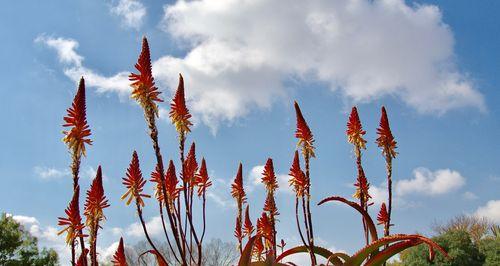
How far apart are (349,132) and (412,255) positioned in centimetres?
1756

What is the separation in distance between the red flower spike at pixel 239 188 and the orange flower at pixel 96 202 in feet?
9.24

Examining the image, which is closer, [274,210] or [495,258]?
[274,210]

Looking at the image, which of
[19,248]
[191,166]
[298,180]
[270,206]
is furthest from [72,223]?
[19,248]

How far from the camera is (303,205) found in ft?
18.3

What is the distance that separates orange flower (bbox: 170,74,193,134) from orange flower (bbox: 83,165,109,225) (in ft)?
2.92

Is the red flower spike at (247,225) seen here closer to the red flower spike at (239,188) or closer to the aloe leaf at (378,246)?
the red flower spike at (239,188)

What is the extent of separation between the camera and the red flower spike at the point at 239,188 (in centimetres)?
691

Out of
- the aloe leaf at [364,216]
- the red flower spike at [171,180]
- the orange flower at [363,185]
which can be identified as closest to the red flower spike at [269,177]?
the orange flower at [363,185]

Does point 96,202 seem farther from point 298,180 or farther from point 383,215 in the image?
point 383,215

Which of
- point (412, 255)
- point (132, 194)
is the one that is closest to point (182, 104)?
point (132, 194)

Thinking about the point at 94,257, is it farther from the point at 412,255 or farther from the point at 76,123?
the point at 412,255

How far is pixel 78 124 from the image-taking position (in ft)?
13.6

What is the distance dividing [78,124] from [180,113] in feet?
3.32

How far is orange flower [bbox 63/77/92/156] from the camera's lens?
4066mm
